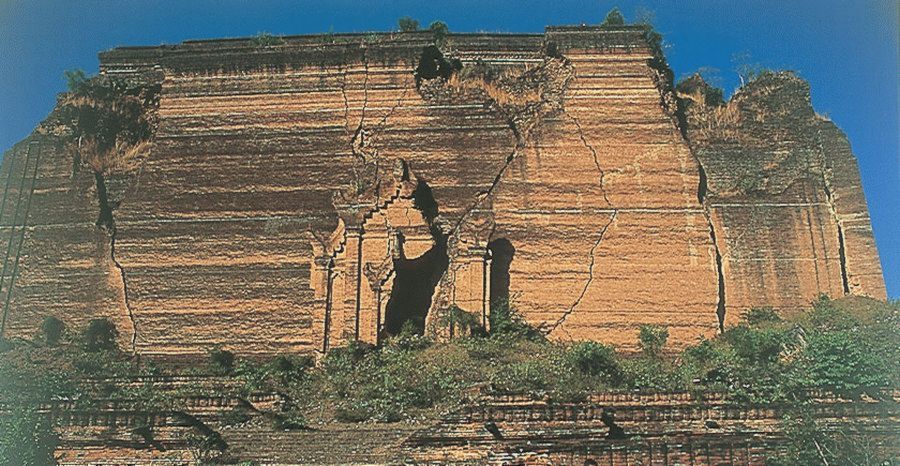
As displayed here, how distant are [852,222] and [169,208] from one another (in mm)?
17597

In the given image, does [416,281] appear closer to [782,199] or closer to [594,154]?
[594,154]

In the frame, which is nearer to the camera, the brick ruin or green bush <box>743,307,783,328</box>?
green bush <box>743,307,783,328</box>

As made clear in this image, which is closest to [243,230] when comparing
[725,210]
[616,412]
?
[725,210]

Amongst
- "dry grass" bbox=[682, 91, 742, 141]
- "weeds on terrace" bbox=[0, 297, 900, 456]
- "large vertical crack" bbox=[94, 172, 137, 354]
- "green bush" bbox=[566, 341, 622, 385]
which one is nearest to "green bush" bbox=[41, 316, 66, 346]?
"weeds on terrace" bbox=[0, 297, 900, 456]

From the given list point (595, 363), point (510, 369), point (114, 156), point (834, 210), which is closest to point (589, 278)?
point (595, 363)

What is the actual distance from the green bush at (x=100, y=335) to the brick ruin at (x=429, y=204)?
0.90 feet

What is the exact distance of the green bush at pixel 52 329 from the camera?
28219 mm

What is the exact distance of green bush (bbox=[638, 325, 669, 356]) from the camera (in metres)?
26.1

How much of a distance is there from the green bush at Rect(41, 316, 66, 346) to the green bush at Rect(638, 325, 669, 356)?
14.7 m

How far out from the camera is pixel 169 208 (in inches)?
1156

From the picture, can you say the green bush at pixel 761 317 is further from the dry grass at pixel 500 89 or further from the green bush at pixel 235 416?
the green bush at pixel 235 416

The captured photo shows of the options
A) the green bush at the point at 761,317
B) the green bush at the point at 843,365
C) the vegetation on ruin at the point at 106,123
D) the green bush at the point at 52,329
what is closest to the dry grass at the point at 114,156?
the vegetation on ruin at the point at 106,123

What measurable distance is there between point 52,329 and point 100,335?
1.28 meters

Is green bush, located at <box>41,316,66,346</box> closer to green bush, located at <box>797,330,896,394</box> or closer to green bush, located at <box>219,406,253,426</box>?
green bush, located at <box>219,406,253,426</box>
